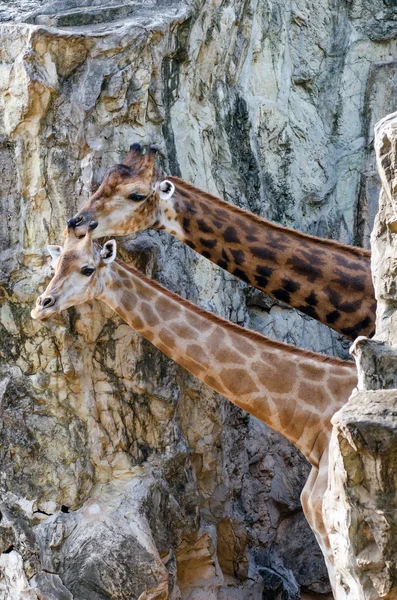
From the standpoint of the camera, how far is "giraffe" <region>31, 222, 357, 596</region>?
211 inches

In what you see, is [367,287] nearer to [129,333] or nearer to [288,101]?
[129,333]

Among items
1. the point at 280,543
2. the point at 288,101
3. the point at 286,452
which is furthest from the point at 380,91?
the point at 280,543

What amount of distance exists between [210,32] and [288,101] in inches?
45.5

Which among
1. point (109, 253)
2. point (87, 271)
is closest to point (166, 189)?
point (109, 253)

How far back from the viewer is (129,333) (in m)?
6.41

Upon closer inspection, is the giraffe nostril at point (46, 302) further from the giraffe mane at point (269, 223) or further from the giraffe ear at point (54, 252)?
the giraffe mane at point (269, 223)

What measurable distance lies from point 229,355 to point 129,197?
111 cm

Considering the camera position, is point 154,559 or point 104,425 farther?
point 104,425

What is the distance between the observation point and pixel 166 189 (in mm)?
6230

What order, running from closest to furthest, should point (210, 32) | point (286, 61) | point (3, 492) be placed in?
point (3, 492) < point (210, 32) < point (286, 61)

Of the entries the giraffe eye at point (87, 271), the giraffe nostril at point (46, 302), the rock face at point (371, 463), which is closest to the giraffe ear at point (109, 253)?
the giraffe eye at point (87, 271)

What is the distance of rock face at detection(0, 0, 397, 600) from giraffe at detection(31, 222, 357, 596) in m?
0.62

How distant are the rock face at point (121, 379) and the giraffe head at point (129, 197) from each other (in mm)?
377

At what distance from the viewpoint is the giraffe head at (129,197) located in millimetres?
6008
